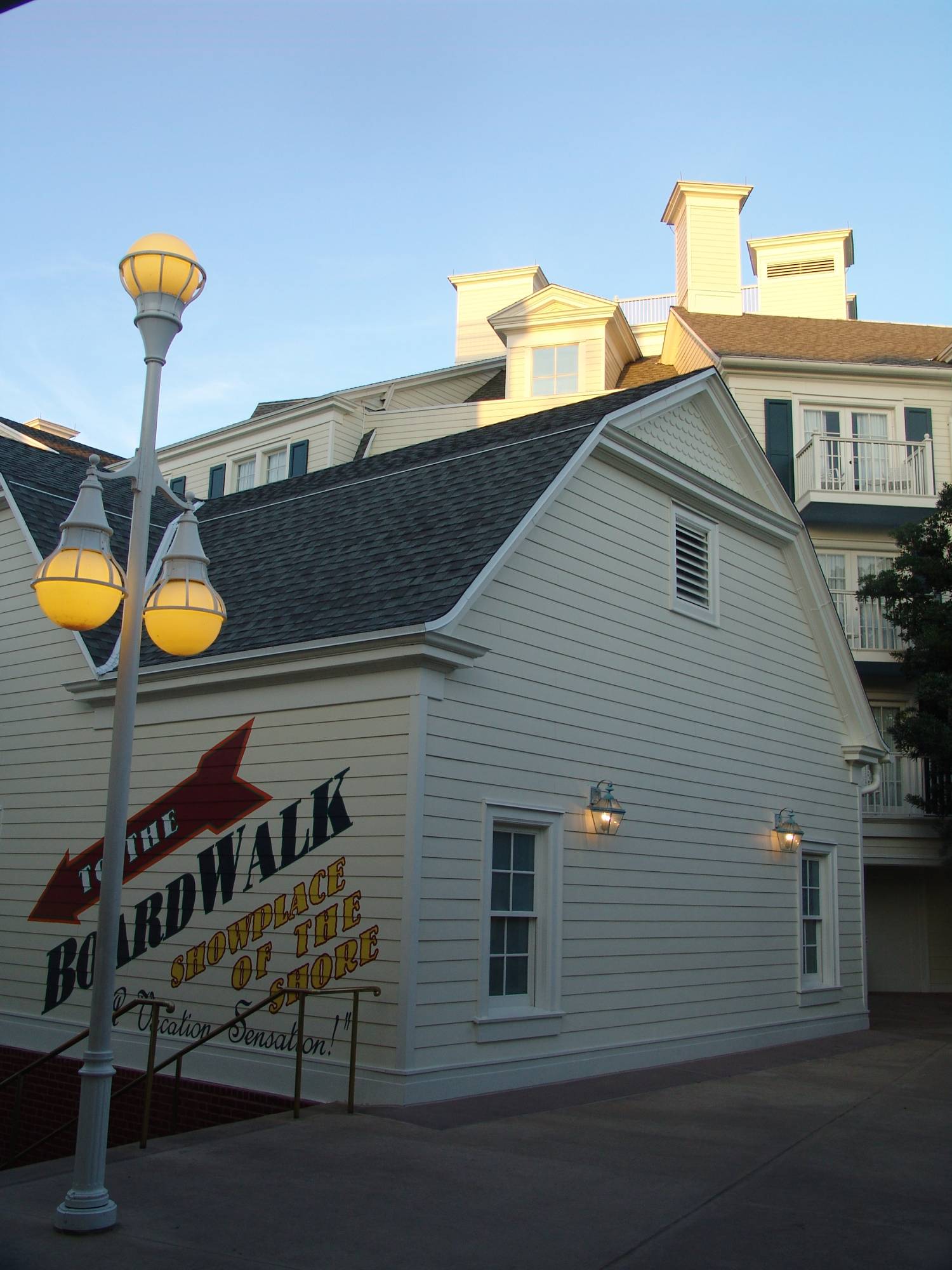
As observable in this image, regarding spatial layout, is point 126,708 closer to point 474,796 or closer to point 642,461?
point 474,796

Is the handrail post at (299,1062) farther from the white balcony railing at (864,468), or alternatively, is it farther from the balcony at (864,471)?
the white balcony railing at (864,468)

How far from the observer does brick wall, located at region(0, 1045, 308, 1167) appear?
9.04 metres

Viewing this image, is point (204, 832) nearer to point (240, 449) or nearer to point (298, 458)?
point (298, 458)

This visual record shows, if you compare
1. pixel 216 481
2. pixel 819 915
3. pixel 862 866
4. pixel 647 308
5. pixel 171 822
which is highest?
pixel 647 308

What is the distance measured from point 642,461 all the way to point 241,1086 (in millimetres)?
6759

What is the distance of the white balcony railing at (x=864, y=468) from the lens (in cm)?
2008

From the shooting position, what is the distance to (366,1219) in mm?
5371

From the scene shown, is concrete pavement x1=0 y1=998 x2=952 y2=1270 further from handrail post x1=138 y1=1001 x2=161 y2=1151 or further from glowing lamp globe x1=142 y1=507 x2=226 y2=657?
glowing lamp globe x1=142 y1=507 x2=226 y2=657

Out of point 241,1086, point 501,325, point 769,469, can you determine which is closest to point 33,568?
point 241,1086

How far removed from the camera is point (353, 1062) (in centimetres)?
785

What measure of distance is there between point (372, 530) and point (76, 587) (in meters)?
5.82

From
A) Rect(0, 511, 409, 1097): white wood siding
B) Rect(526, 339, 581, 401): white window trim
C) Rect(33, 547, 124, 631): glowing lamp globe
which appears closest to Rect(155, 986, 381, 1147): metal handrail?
Rect(0, 511, 409, 1097): white wood siding

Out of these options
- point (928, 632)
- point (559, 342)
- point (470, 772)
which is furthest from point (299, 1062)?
point (559, 342)

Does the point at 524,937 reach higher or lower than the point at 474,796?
lower
